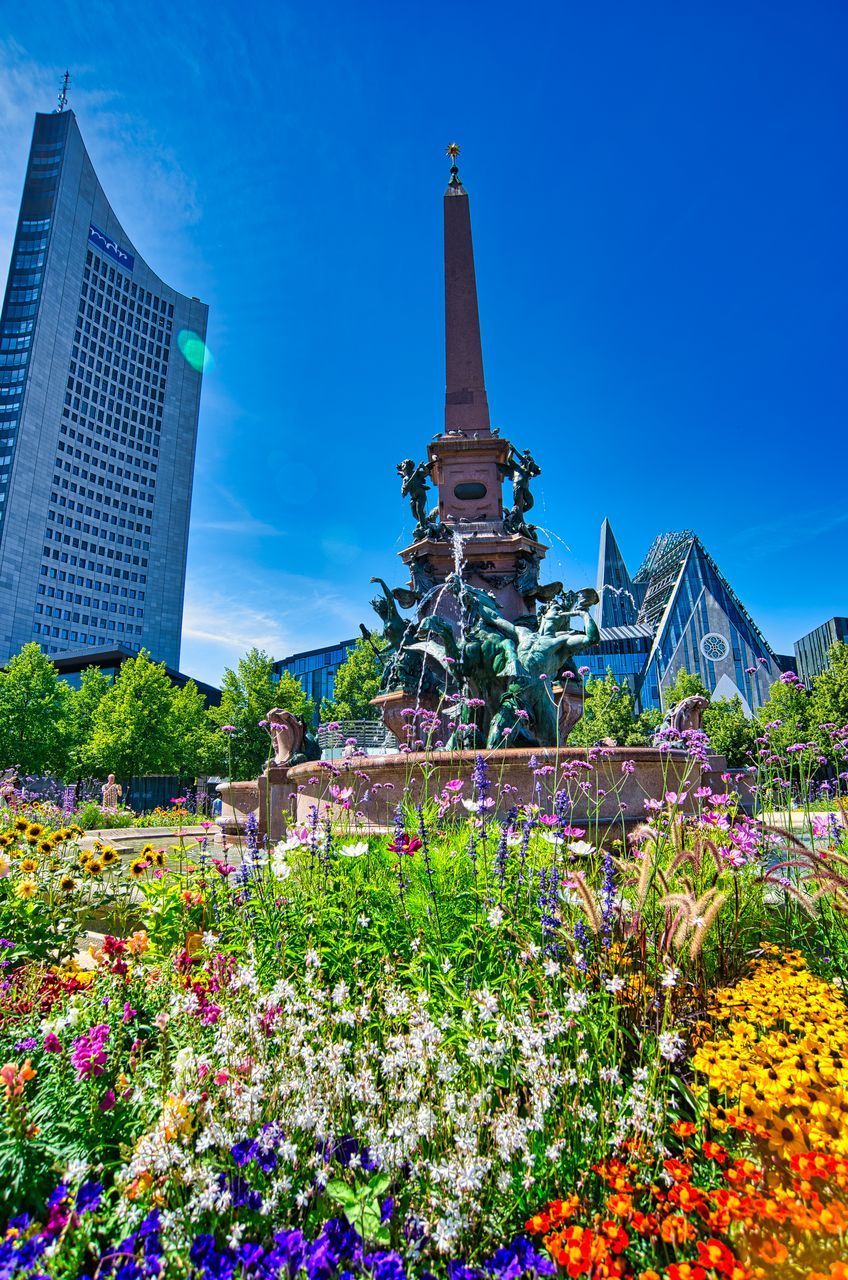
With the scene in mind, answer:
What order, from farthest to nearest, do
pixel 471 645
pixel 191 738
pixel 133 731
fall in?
pixel 191 738, pixel 133 731, pixel 471 645

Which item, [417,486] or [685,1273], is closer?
[685,1273]

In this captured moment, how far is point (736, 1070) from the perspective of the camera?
7.39 ft

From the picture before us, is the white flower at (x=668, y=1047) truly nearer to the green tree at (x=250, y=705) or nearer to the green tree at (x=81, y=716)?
the green tree at (x=250, y=705)

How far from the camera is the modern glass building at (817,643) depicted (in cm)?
7906

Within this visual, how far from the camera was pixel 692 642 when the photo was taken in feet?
300

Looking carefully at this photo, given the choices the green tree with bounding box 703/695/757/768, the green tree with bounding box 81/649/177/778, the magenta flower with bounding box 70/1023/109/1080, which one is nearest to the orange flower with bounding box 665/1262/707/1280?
the magenta flower with bounding box 70/1023/109/1080

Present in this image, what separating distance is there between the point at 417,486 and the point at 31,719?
31803mm

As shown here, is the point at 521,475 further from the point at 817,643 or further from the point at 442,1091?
the point at 817,643

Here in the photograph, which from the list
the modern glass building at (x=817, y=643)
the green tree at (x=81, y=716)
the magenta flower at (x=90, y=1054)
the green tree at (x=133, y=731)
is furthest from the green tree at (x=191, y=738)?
the modern glass building at (x=817, y=643)

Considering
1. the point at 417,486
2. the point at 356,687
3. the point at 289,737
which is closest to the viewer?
the point at 289,737

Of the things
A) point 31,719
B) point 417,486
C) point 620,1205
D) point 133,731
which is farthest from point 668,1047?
point 31,719

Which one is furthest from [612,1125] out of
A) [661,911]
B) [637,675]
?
[637,675]

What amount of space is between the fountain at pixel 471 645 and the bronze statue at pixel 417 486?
0.10 ft

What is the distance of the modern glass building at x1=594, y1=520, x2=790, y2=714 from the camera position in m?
90.2
